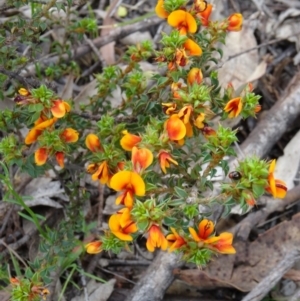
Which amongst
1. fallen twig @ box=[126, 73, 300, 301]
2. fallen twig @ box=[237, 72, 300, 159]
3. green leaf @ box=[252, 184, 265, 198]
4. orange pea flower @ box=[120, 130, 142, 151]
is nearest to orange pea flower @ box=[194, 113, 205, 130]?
orange pea flower @ box=[120, 130, 142, 151]

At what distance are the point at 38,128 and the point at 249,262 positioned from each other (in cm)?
135

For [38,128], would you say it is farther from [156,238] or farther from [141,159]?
[156,238]

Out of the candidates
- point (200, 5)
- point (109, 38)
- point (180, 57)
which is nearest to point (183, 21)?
point (200, 5)

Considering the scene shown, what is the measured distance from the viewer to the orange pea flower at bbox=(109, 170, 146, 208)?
2.15 m

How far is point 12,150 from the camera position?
2643 mm

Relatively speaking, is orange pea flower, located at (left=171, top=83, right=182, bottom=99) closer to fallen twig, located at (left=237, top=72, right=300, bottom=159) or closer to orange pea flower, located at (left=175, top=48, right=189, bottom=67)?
orange pea flower, located at (left=175, top=48, right=189, bottom=67)

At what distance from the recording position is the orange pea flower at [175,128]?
2256 millimetres

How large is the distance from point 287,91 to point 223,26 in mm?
1003

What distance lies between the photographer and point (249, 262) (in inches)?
123

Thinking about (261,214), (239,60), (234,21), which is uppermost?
(234,21)

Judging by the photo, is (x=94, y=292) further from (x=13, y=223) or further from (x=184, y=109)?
(x=184, y=109)

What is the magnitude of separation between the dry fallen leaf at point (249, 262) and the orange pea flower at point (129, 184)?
923mm

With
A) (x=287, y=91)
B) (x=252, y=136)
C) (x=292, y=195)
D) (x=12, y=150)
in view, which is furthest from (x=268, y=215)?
(x=12, y=150)

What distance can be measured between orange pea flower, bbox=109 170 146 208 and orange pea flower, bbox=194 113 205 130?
0.36m
